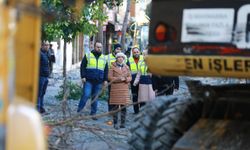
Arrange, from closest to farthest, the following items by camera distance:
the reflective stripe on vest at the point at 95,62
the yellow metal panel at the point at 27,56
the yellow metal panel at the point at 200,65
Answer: the yellow metal panel at the point at 27,56 → the yellow metal panel at the point at 200,65 → the reflective stripe on vest at the point at 95,62

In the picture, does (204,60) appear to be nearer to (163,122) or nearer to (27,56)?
(163,122)

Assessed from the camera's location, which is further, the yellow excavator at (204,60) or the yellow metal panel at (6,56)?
the yellow excavator at (204,60)

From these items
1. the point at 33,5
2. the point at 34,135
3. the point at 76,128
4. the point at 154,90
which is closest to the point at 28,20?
the point at 33,5

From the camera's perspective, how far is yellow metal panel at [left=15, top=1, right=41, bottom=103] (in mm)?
2773

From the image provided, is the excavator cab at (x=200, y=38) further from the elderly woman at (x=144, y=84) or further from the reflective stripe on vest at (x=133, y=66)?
the reflective stripe on vest at (x=133, y=66)

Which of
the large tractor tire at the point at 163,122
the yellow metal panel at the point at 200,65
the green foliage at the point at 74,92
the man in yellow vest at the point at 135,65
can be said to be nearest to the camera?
the yellow metal panel at the point at 200,65

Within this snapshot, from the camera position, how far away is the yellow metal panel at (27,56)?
9.10ft

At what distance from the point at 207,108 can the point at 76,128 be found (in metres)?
2.31

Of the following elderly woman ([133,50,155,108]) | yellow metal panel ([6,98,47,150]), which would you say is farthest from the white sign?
elderly woman ([133,50,155,108])

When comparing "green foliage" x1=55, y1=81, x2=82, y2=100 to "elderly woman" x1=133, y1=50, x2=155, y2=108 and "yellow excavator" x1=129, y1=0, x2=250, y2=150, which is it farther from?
"yellow excavator" x1=129, y1=0, x2=250, y2=150

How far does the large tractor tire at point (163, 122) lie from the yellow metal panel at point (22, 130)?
107 inches

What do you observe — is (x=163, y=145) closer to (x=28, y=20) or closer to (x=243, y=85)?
(x=243, y=85)

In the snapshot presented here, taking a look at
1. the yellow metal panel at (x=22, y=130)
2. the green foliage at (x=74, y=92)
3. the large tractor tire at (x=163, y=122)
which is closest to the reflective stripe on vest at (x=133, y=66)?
the green foliage at (x=74, y=92)

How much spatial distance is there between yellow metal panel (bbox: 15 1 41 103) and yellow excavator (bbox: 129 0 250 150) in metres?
2.14
